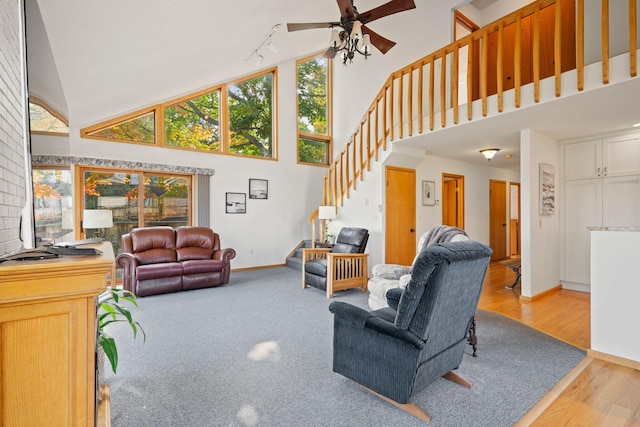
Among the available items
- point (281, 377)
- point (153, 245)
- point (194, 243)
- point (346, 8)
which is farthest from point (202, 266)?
point (346, 8)

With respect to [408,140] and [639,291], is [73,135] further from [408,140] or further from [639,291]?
[639,291]

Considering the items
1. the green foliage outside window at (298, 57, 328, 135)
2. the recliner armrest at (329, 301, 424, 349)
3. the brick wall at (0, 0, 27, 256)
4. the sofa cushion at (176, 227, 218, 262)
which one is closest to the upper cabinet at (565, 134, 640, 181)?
the recliner armrest at (329, 301, 424, 349)

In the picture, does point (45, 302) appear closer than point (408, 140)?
Yes

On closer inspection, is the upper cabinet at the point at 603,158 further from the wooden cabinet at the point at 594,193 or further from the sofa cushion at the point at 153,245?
the sofa cushion at the point at 153,245

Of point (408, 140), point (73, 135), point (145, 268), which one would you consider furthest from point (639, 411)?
point (73, 135)

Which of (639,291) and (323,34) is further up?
(323,34)

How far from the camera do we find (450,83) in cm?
576

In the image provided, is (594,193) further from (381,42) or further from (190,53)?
(190,53)

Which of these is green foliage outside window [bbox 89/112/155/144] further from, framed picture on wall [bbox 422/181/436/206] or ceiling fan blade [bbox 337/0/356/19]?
framed picture on wall [bbox 422/181/436/206]

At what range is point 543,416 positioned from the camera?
1842mm

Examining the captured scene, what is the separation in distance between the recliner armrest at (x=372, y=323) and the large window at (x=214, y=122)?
16.8 feet

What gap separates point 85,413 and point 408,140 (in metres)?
4.92

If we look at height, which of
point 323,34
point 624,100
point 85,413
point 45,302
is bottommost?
point 85,413

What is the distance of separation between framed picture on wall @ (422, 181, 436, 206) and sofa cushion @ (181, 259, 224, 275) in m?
3.86
